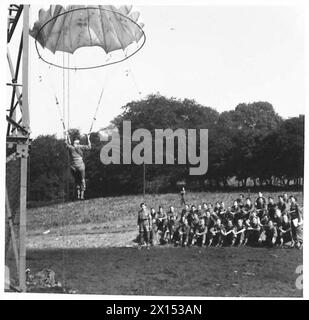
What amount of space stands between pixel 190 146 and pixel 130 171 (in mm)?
1510

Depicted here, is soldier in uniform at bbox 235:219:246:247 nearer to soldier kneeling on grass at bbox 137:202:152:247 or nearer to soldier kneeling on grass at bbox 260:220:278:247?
soldier kneeling on grass at bbox 260:220:278:247

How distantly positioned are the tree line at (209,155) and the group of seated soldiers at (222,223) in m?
0.50

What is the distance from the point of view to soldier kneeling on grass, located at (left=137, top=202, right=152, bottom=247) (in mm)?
12586

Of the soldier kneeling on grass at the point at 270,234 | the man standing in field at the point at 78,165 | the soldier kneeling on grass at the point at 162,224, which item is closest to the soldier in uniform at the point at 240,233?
the soldier kneeling on grass at the point at 270,234

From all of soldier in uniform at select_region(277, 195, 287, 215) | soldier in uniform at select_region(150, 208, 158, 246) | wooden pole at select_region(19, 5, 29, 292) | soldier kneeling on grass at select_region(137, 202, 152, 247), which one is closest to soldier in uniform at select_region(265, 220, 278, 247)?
soldier in uniform at select_region(277, 195, 287, 215)

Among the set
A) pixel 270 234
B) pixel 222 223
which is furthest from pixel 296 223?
pixel 222 223

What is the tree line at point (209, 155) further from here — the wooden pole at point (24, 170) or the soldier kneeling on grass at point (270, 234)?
the wooden pole at point (24, 170)

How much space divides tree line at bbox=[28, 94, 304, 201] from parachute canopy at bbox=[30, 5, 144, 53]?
1393 millimetres

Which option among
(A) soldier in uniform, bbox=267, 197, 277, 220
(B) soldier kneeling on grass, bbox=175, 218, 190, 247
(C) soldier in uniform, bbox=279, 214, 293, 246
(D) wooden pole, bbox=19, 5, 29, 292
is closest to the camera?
(D) wooden pole, bbox=19, 5, 29, 292

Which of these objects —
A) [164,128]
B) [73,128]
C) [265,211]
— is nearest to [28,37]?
[73,128]

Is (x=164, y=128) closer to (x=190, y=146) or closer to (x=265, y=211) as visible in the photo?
(x=190, y=146)

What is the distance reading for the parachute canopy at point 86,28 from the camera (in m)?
10.9

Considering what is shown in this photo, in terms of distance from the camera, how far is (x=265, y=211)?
12445 mm

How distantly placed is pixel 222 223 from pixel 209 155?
1.72 meters
